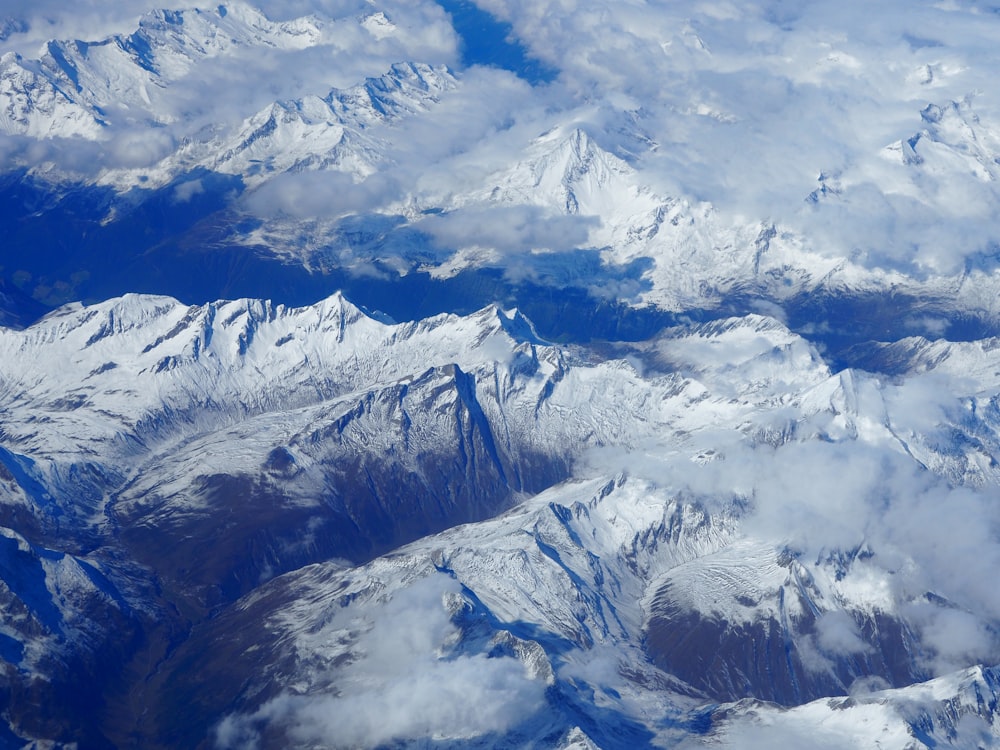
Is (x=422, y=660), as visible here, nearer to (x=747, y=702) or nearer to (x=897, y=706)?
(x=747, y=702)

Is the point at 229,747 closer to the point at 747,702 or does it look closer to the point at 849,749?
the point at 747,702

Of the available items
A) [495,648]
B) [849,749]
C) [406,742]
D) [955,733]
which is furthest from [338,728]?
[955,733]

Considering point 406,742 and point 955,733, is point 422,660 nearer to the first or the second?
point 406,742

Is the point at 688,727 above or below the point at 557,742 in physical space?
below

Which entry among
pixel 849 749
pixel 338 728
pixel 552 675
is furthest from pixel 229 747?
pixel 849 749

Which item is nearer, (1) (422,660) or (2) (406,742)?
(2) (406,742)

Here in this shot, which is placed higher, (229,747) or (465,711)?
(465,711)

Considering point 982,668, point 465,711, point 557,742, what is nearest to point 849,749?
point 982,668

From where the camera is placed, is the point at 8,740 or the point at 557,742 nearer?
the point at 557,742
